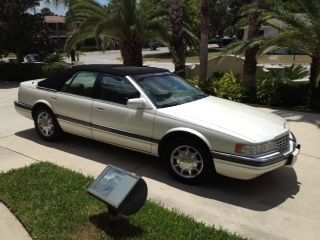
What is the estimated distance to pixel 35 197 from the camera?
5012 mm

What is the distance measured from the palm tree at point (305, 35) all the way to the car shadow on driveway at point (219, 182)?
483cm

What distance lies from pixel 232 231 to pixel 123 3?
10.7 m

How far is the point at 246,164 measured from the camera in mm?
5031

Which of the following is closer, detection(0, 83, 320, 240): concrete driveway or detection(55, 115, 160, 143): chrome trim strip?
detection(0, 83, 320, 240): concrete driveway

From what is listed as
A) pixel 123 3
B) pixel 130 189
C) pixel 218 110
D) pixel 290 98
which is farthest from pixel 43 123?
pixel 123 3

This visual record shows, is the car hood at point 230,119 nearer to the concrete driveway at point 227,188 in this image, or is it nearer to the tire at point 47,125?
the concrete driveway at point 227,188

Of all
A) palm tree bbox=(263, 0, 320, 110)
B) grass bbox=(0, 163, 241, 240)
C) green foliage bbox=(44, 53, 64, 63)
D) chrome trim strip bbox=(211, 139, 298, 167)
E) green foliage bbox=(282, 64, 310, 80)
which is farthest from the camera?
green foliage bbox=(44, 53, 64, 63)

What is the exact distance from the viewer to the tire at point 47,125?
7273 millimetres

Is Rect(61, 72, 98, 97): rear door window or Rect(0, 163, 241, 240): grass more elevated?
Rect(61, 72, 98, 97): rear door window

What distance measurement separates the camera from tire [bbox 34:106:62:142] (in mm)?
7273

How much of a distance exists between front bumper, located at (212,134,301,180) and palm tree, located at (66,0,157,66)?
9.09 meters

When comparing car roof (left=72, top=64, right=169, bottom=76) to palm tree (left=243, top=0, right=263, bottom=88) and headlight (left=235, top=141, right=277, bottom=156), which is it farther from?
palm tree (left=243, top=0, right=263, bottom=88)

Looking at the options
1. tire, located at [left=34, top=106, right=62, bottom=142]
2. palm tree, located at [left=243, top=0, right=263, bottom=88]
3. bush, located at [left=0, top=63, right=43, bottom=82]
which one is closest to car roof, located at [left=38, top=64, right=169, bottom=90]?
tire, located at [left=34, top=106, right=62, bottom=142]

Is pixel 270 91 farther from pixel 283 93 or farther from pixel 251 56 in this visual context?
pixel 251 56
